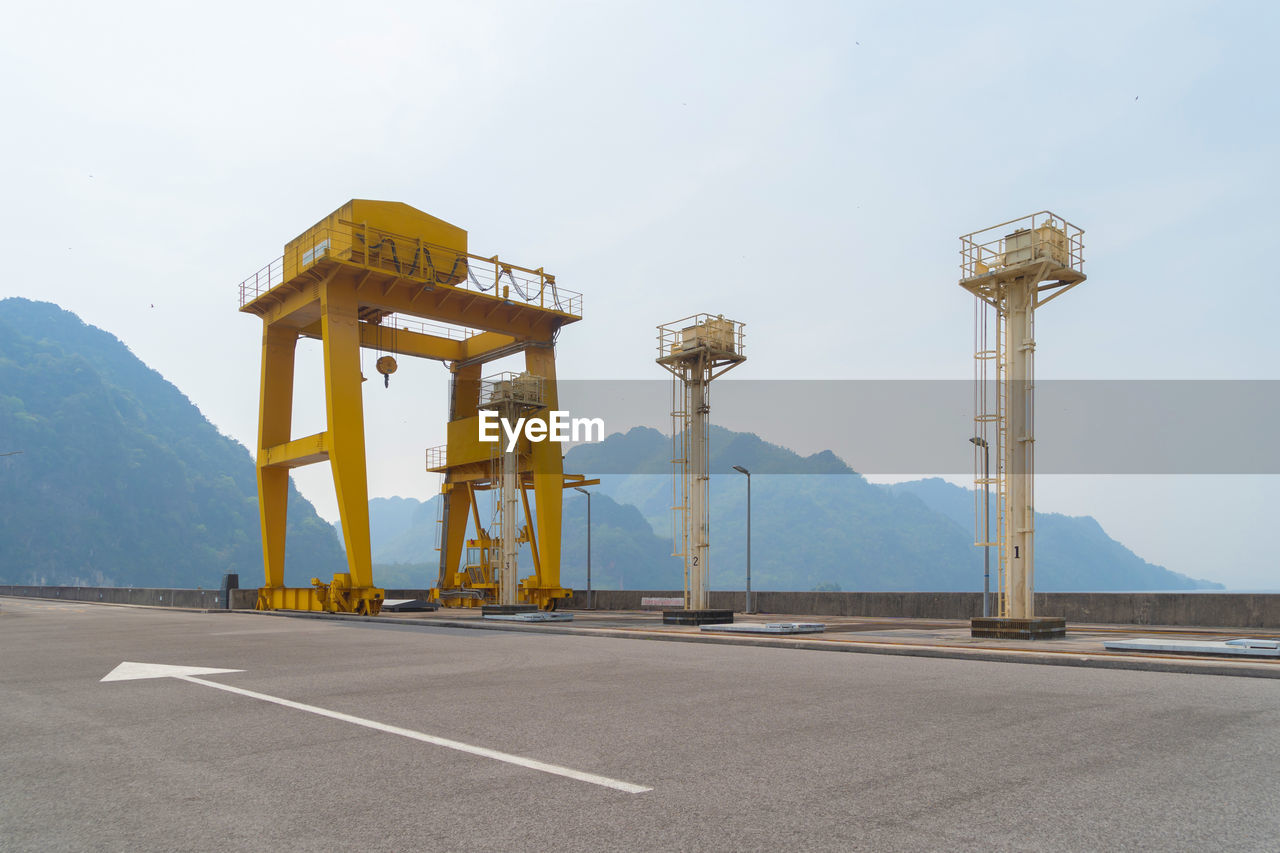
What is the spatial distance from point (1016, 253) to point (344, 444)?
2403 centimetres

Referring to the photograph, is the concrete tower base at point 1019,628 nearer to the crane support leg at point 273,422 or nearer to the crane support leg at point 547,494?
the crane support leg at point 547,494

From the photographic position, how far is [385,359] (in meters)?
41.1

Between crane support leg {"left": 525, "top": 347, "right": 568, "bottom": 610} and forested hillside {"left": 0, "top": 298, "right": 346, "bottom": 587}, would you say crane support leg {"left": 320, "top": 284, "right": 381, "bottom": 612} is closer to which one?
crane support leg {"left": 525, "top": 347, "right": 568, "bottom": 610}

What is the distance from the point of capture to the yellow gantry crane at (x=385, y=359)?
32469mm

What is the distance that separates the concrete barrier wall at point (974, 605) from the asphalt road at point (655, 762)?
15.1 m

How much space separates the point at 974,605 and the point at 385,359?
90.0ft

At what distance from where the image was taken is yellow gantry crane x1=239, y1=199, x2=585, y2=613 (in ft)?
107

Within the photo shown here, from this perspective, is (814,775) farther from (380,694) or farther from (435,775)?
(380,694)

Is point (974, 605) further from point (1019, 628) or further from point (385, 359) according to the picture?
point (385, 359)

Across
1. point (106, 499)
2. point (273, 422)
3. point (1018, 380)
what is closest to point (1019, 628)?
point (1018, 380)

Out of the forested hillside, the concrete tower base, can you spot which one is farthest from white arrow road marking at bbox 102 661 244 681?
the forested hillside

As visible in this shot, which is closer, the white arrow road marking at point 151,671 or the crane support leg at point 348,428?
the white arrow road marking at point 151,671

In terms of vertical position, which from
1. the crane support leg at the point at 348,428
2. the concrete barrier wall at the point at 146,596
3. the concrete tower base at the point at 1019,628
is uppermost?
the crane support leg at the point at 348,428

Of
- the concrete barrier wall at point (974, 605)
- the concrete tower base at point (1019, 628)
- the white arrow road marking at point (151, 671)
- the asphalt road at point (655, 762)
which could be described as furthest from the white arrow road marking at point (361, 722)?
the concrete barrier wall at point (974, 605)
